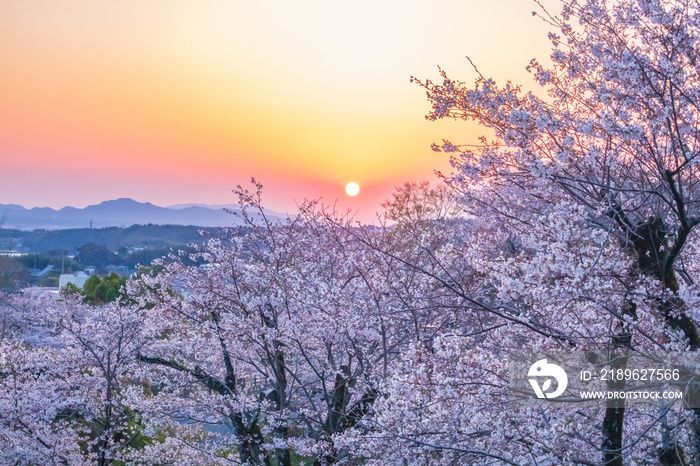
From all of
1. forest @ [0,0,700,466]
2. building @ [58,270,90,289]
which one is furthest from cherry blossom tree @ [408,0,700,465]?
building @ [58,270,90,289]

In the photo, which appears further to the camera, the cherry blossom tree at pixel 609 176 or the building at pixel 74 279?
the building at pixel 74 279

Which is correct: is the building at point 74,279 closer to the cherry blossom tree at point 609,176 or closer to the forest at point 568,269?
the forest at point 568,269

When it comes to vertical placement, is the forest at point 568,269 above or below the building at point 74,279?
above

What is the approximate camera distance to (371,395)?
7.76m

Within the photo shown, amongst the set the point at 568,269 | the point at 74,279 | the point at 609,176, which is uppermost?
the point at 609,176

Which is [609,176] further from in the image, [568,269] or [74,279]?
[74,279]

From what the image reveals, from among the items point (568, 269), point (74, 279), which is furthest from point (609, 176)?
point (74, 279)

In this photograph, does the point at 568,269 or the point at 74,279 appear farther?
the point at 74,279

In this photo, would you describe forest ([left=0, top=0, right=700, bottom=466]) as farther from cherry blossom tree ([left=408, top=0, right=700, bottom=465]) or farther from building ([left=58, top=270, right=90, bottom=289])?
building ([left=58, top=270, right=90, bottom=289])

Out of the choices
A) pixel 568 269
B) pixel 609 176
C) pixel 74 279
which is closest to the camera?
pixel 568 269

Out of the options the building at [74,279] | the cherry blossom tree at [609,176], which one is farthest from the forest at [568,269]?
the building at [74,279]

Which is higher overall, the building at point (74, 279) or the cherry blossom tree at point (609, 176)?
the cherry blossom tree at point (609, 176)

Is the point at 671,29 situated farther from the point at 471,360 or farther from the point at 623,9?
A: the point at 471,360

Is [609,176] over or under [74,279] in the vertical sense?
over
